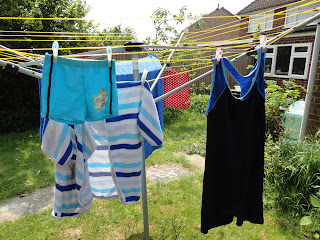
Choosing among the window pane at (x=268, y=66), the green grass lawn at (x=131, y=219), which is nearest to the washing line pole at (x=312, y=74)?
the green grass lawn at (x=131, y=219)

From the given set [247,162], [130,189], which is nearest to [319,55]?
[247,162]

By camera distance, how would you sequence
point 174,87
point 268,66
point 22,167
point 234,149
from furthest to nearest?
point 268,66
point 174,87
point 22,167
point 234,149

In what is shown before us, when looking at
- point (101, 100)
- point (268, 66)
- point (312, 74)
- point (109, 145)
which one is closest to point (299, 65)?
point (268, 66)

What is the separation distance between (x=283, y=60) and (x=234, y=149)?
473 inches

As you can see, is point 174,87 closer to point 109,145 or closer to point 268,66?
point 109,145

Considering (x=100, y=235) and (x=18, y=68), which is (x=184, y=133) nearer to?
(x=100, y=235)

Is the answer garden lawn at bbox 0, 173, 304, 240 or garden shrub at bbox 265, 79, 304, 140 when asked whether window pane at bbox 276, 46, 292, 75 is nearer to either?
garden shrub at bbox 265, 79, 304, 140

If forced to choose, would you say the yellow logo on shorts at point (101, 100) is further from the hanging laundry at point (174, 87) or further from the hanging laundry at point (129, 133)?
the hanging laundry at point (174, 87)

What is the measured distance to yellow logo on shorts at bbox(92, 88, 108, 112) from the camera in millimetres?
1334

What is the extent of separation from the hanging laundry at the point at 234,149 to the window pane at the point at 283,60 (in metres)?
11.3

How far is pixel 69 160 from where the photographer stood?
5.13ft

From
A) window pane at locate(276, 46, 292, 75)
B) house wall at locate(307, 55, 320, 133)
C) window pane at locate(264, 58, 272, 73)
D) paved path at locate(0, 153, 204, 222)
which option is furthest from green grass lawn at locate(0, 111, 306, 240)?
window pane at locate(276, 46, 292, 75)

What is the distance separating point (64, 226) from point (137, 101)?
2.05 metres

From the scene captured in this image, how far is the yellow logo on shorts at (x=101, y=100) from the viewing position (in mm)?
1334
